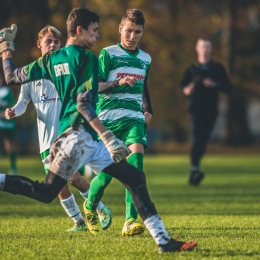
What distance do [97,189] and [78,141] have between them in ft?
5.42

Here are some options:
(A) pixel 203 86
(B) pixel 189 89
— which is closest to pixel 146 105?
(B) pixel 189 89

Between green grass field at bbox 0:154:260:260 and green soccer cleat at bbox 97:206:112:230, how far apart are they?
9cm

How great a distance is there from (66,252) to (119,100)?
2003mm

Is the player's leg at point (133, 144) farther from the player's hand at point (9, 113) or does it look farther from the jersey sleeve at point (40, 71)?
the jersey sleeve at point (40, 71)

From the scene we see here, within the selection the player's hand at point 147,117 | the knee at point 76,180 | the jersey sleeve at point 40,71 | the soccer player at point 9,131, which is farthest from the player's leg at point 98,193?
the soccer player at point 9,131

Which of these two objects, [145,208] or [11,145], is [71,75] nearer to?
[145,208]

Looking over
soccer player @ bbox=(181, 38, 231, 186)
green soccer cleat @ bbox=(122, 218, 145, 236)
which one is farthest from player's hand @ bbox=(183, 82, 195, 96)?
green soccer cleat @ bbox=(122, 218, 145, 236)

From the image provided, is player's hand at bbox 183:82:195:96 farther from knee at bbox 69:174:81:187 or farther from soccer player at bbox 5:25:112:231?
soccer player at bbox 5:25:112:231

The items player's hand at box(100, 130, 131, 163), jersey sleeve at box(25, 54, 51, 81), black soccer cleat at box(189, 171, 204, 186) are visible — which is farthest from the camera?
black soccer cleat at box(189, 171, 204, 186)

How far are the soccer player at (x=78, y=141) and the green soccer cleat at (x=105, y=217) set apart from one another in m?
1.71

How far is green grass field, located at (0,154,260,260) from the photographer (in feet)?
19.7

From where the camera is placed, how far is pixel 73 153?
18.9 ft

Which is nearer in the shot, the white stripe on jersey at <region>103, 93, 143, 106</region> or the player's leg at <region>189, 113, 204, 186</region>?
the white stripe on jersey at <region>103, 93, 143, 106</region>

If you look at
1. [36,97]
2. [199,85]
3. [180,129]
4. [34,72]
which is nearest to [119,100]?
[36,97]
